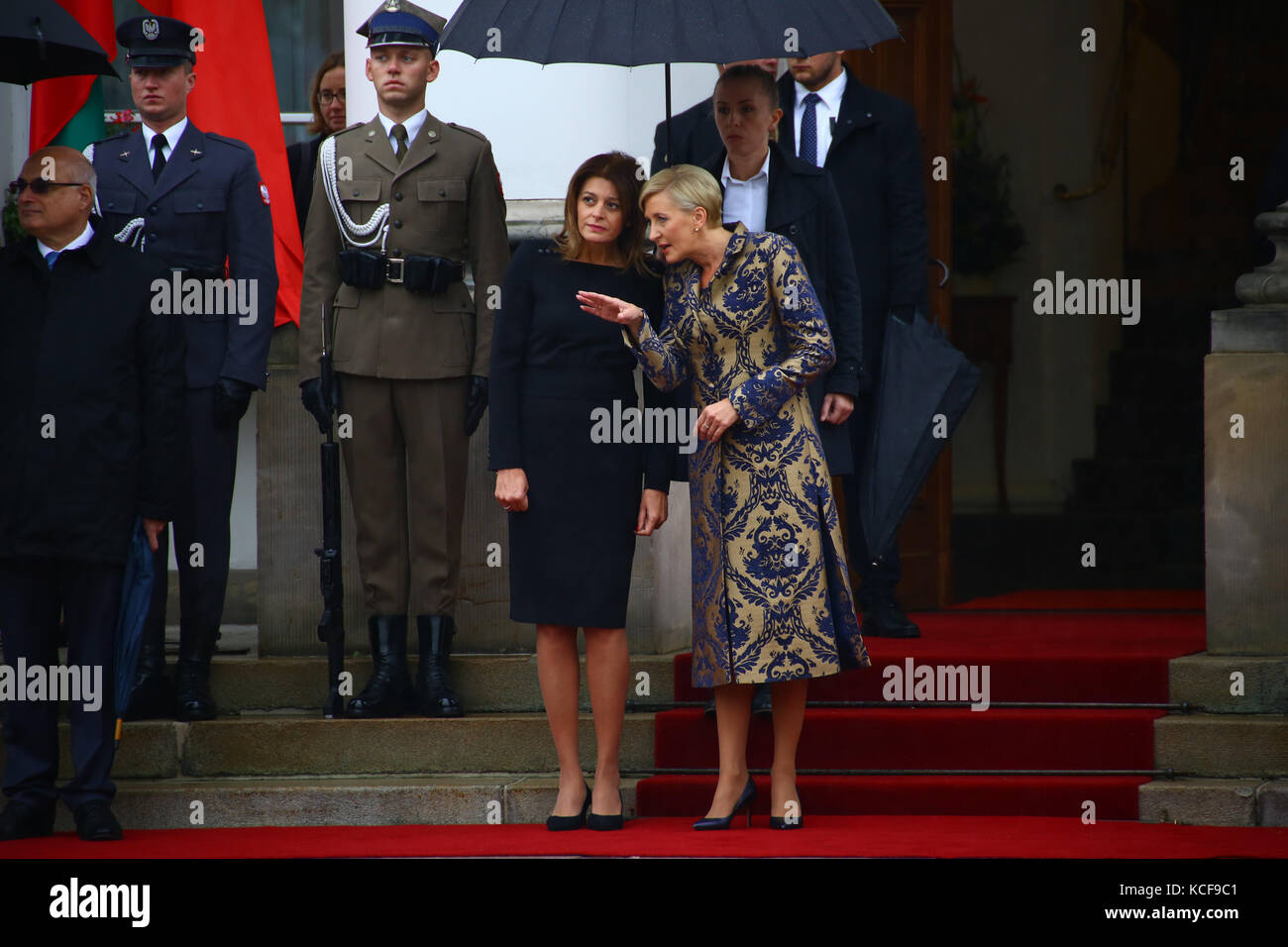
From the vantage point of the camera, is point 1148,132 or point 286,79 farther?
point 1148,132

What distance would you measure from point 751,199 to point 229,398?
6.01 ft

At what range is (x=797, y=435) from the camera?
19.4ft

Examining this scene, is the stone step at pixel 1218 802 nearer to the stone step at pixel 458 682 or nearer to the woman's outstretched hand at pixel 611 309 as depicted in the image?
the stone step at pixel 458 682

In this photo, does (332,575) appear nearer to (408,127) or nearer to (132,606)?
(132,606)

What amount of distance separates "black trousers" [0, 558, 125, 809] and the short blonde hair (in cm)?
197

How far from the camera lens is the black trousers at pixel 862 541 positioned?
7.14m

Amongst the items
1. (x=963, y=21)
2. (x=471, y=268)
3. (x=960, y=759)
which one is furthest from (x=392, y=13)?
(x=963, y=21)

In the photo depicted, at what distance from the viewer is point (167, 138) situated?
708cm

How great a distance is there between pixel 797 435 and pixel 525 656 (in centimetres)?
161

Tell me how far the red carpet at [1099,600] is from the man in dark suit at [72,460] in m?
3.78

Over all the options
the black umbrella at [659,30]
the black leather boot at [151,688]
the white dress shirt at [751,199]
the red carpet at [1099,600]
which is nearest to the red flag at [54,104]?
the black leather boot at [151,688]

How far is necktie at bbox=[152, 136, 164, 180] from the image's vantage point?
7.02 metres
